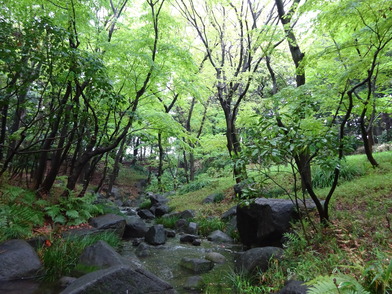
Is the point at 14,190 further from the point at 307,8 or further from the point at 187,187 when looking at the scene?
the point at 187,187

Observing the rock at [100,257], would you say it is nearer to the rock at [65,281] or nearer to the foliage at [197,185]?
the rock at [65,281]

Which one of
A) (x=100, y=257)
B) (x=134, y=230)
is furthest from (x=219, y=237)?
(x=100, y=257)

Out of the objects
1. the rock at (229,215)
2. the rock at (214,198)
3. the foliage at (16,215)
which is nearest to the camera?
the foliage at (16,215)

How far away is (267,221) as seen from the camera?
6160mm

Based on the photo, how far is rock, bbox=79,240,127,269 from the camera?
4.40 m

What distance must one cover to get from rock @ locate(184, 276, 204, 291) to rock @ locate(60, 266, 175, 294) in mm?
467

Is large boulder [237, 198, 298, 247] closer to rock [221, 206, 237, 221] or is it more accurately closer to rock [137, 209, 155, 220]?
rock [221, 206, 237, 221]

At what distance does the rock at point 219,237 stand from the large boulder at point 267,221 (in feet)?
2.72

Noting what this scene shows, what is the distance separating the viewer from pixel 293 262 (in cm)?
439

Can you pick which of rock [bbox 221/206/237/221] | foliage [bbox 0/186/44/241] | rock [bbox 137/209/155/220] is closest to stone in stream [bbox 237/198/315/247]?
rock [bbox 221/206/237/221]

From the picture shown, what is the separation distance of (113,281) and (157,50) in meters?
6.97

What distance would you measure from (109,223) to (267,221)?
184 inches

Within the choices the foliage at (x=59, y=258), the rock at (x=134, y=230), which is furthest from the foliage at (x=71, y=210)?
the foliage at (x=59, y=258)

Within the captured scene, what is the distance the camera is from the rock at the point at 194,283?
4.38m
